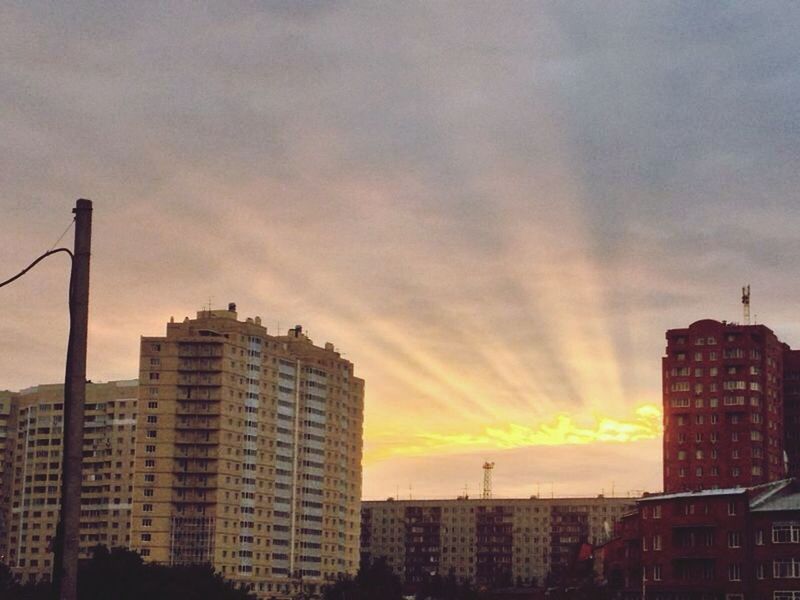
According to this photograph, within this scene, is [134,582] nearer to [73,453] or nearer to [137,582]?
[137,582]

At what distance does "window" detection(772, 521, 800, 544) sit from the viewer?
12412 centimetres

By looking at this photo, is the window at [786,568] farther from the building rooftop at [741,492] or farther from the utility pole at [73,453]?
the utility pole at [73,453]

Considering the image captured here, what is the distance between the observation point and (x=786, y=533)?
12444cm

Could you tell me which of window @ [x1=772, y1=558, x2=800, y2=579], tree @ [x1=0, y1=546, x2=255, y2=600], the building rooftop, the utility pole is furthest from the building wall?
the utility pole

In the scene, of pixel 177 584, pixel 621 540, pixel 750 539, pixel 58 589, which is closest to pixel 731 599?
pixel 750 539

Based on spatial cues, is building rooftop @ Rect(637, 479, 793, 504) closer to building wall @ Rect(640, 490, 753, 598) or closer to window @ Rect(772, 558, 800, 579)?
building wall @ Rect(640, 490, 753, 598)

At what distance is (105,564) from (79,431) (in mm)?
116410

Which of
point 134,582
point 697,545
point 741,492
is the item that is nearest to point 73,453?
point 741,492

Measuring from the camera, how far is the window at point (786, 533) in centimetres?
12412

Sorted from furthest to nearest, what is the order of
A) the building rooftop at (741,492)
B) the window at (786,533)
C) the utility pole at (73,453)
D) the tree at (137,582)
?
the tree at (137,582) < the building rooftop at (741,492) < the window at (786,533) < the utility pole at (73,453)

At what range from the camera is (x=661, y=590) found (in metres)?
135

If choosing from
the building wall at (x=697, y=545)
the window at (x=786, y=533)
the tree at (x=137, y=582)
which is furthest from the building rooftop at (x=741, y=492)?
the tree at (x=137, y=582)

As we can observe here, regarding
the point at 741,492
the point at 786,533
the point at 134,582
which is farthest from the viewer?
the point at 134,582

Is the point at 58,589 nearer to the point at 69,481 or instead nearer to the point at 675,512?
the point at 69,481
